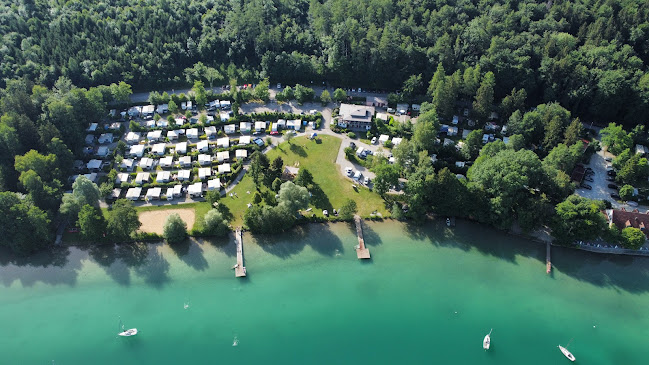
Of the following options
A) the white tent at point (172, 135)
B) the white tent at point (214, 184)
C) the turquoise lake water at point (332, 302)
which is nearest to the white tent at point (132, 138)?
the white tent at point (172, 135)

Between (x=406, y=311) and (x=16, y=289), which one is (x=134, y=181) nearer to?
(x=16, y=289)

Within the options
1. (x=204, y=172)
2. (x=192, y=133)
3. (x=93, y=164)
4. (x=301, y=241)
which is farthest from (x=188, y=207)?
(x=93, y=164)

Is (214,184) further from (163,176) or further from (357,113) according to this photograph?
(357,113)

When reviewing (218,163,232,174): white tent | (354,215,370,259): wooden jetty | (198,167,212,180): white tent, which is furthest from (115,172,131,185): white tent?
(354,215,370,259): wooden jetty

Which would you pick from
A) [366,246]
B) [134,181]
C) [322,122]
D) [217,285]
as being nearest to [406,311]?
[366,246]

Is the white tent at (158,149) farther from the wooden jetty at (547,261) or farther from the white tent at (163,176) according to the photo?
the wooden jetty at (547,261)

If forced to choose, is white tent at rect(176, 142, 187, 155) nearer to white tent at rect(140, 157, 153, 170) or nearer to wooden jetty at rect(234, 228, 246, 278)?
white tent at rect(140, 157, 153, 170)
